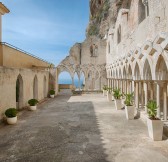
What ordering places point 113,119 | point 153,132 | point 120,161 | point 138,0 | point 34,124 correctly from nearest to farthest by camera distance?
point 120,161, point 153,132, point 34,124, point 113,119, point 138,0

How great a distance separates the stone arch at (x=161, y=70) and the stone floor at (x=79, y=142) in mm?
2584

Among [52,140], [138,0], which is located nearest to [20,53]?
[138,0]

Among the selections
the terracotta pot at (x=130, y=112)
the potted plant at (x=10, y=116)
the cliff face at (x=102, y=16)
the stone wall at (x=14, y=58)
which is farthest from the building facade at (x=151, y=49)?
the cliff face at (x=102, y=16)

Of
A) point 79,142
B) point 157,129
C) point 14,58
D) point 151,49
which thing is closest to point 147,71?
point 151,49

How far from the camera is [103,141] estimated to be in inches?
291

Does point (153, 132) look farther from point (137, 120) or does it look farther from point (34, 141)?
point (34, 141)

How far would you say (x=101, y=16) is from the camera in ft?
137

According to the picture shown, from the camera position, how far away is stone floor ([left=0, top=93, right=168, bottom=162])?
5980 mm

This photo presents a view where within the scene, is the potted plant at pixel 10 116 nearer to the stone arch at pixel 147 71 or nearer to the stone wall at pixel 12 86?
the stone wall at pixel 12 86

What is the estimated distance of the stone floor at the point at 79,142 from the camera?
598cm

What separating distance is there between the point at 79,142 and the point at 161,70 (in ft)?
17.1

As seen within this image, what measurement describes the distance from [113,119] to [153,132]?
3.87m

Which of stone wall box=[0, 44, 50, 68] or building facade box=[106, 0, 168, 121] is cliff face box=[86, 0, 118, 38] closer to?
stone wall box=[0, 44, 50, 68]

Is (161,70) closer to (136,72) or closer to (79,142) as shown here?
(136,72)
